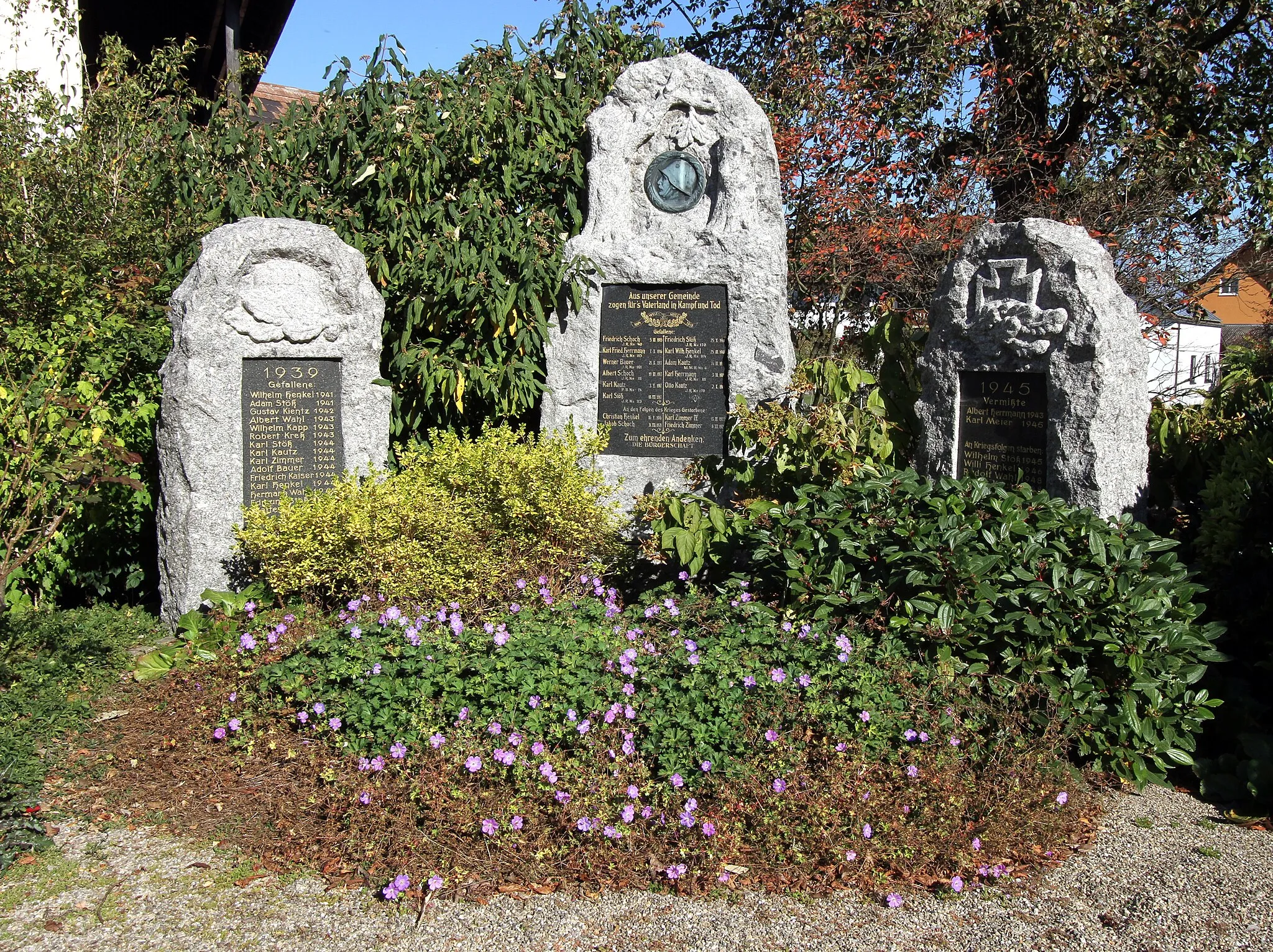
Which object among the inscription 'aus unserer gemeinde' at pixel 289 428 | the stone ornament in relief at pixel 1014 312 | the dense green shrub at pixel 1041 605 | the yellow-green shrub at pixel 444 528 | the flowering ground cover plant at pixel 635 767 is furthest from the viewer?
the inscription 'aus unserer gemeinde' at pixel 289 428

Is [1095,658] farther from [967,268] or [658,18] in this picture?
[658,18]

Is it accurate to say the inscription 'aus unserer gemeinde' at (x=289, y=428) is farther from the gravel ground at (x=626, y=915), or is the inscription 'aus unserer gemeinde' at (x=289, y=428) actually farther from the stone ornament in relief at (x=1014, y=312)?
the stone ornament in relief at (x=1014, y=312)

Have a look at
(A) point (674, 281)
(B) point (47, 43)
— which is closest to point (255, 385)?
(A) point (674, 281)

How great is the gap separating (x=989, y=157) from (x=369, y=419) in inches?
275

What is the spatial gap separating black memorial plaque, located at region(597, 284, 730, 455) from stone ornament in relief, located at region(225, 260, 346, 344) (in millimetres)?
1768

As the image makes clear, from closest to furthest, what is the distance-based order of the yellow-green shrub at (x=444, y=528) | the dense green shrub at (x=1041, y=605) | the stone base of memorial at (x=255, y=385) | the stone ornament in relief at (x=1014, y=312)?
the dense green shrub at (x=1041, y=605)
the yellow-green shrub at (x=444, y=528)
the stone ornament in relief at (x=1014, y=312)
the stone base of memorial at (x=255, y=385)

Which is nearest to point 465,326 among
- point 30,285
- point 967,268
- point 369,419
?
point 369,419

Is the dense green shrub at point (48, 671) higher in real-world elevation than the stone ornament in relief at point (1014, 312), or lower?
lower

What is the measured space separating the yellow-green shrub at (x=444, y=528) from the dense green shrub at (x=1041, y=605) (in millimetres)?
1327

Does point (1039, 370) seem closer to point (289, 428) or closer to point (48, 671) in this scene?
point (289, 428)

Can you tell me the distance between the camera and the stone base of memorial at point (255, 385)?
499 centimetres

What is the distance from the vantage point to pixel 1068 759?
370cm

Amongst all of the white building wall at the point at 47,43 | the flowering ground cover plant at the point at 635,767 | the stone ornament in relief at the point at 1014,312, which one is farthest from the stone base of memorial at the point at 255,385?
the white building wall at the point at 47,43

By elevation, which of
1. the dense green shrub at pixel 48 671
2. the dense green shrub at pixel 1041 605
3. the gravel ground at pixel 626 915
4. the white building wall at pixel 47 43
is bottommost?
the gravel ground at pixel 626 915
